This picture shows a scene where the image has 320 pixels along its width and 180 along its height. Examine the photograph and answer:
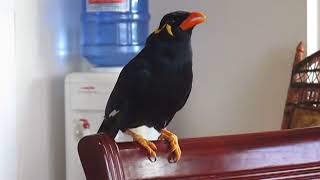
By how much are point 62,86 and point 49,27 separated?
0.21 m

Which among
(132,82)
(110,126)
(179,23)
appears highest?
(179,23)

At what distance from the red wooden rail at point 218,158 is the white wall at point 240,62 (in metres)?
0.81

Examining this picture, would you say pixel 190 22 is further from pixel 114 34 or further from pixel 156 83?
pixel 114 34

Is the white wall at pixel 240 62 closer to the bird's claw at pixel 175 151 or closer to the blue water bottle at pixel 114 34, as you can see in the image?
the blue water bottle at pixel 114 34

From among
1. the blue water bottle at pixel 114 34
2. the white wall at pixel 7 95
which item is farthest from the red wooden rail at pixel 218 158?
the blue water bottle at pixel 114 34

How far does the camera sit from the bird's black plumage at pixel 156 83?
107 centimetres

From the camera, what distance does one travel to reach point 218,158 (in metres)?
0.86

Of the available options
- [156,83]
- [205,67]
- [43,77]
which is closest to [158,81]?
[156,83]

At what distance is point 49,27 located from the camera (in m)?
1.74

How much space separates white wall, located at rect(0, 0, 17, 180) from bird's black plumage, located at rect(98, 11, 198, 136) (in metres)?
0.46

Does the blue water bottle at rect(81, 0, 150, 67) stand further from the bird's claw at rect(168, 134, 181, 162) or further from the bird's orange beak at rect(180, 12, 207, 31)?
the bird's claw at rect(168, 134, 181, 162)

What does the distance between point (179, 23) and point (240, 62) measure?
2.39 feet

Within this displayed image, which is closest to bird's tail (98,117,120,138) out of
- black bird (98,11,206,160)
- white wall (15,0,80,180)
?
black bird (98,11,206,160)

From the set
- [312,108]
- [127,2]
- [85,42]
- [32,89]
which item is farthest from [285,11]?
[32,89]
